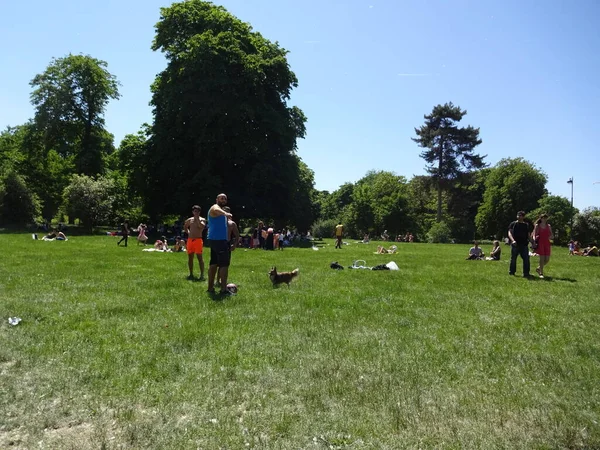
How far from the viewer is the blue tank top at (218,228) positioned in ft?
32.8

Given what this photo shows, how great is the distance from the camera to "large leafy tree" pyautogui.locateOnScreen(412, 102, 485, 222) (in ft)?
214

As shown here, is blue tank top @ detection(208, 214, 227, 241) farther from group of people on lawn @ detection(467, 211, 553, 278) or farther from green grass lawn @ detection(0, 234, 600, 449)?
group of people on lawn @ detection(467, 211, 553, 278)

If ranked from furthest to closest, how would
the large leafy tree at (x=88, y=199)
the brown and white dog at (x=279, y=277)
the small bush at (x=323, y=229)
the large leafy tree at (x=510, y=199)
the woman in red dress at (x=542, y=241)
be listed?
1. the small bush at (x=323, y=229)
2. the large leafy tree at (x=510, y=199)
3. the large leafy tree at (x=88, y=199)
4. the woman in red dress at (x=542, y=241)
5. the brown and white dog at (x=279, y=277)

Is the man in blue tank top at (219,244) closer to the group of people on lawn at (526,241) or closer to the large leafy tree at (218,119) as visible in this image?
the group of people on lawn at (526,241)

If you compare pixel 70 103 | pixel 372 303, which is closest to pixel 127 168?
pixel 70 103

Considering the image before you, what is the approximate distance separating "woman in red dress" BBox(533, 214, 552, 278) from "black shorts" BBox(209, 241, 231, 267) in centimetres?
1010

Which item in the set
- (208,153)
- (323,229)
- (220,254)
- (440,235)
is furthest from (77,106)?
(220,254)

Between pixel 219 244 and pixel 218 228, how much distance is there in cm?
36

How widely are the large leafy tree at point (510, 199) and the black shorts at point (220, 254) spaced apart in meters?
62.4

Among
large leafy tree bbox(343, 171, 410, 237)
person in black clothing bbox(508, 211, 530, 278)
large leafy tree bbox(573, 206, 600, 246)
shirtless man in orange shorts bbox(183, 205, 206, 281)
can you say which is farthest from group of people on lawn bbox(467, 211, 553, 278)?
large leafy tree bbox(343, 171, 410, 237)

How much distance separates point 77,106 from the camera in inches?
2074

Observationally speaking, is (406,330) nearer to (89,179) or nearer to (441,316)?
(441,316)

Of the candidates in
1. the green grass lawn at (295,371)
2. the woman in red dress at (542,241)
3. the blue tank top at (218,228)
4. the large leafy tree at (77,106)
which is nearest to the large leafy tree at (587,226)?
the woman in red dress at (542,241)

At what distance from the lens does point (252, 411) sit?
4105 mm
